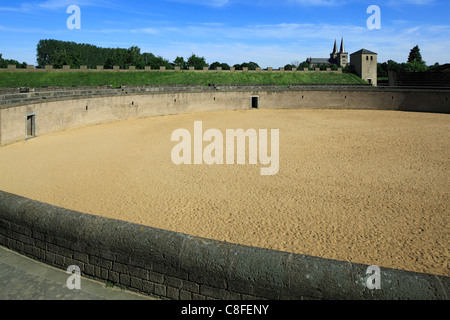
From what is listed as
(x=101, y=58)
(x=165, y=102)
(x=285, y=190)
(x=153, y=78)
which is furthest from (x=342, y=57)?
(x=285, y=190)

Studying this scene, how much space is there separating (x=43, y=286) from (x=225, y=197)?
330 inches

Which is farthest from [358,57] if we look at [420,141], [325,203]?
[325,203]

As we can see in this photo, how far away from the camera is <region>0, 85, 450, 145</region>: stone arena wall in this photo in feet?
80.6

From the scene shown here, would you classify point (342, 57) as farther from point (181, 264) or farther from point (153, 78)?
point (181, 264)

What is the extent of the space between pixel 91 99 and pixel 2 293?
29089 millimetres

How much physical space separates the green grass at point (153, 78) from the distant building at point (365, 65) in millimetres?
6859

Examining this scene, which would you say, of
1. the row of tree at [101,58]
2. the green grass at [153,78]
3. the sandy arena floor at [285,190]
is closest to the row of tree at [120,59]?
the row of tree at [101,58]

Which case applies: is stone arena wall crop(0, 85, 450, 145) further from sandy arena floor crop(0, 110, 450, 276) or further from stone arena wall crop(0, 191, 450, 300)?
stone arena wall crop(0, 191, 450, 300)

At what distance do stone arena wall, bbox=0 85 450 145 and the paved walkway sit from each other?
18588 mm

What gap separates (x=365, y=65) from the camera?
79.1 m

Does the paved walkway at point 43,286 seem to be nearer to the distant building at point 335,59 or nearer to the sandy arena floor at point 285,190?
the sandy arena floor at point 285,190

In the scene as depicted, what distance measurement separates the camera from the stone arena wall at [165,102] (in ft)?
80.6

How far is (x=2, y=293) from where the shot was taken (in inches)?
221
